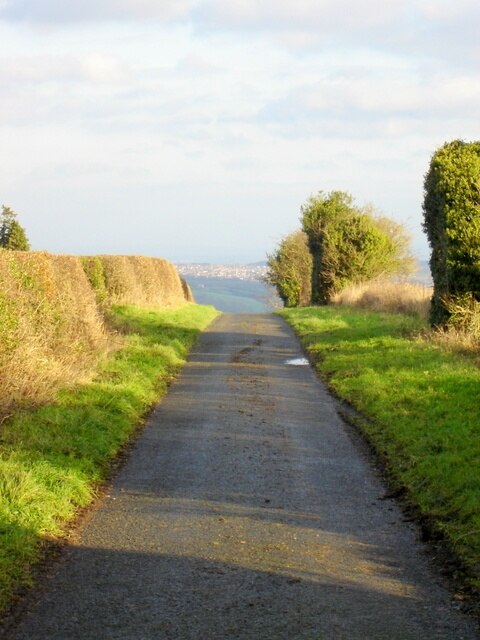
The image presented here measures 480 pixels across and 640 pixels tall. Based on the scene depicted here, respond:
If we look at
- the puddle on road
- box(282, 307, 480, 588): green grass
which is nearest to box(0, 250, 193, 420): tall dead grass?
the puddle on road

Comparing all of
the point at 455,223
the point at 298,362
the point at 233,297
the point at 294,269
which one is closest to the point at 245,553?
the point at 298,362

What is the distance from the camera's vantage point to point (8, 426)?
37.7 feet

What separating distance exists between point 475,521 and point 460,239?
46.0 ft

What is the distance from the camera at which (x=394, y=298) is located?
35.3m

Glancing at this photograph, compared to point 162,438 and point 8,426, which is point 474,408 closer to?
point 162,438

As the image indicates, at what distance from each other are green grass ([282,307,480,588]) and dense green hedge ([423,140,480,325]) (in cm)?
151

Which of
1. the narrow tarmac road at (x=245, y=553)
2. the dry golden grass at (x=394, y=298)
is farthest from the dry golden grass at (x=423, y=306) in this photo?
the narrow tarmac road at (x=245, y=553)

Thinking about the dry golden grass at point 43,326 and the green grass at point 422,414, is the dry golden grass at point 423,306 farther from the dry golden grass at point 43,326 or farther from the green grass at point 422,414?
the dry golden grass at point 43,326

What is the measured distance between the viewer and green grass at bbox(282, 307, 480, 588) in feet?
27.6

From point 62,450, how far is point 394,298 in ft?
85.9

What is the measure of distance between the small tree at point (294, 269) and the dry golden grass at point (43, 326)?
45662mm

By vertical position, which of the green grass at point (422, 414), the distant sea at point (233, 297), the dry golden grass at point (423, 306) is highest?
the dry golden grass at point (423, 306)

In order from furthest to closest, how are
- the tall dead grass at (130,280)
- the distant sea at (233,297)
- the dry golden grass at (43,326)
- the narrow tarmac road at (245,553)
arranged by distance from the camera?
the distant sea at (233,297)
the tall dead grass at (130,280)
the dry golden grass at (43,326)
the narrow tarmac road at (245,553)

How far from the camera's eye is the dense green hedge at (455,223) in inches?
826
